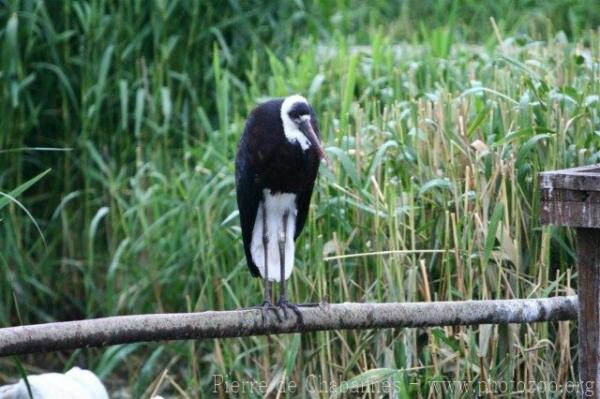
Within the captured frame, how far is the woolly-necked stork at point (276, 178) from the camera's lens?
332 cm

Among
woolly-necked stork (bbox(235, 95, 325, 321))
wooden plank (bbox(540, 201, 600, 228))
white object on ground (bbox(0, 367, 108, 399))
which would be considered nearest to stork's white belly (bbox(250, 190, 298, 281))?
woolly-necked stork (bbox(235, 95, 325, 321))

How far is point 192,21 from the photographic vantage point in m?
5.66

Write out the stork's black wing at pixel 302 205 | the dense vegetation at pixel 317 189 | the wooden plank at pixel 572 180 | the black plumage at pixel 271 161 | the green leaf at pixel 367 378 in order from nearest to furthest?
the wooden plank at pixel 572 180, the green leaf at pixel 367 378, the black plumage at pixel 271 161, the stork's black wing at pixel 302 205, the dense vegetation at pixel 317 189

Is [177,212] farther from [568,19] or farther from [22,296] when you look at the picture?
[568,19]

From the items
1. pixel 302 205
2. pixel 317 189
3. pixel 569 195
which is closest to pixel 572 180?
pixel 569 195

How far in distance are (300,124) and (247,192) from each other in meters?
0.25

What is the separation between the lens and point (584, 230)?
2885 mm

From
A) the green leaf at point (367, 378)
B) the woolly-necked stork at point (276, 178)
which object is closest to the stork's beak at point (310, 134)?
the woolly-necked stork at point (276, 178)

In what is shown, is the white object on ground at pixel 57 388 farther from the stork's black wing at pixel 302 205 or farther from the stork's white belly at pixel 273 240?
the stork's black wing at pixel 302 205

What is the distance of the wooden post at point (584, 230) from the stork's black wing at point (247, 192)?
0.86m

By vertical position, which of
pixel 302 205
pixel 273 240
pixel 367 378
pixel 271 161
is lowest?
pixel 367 378

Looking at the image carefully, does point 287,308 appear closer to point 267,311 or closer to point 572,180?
point 267,311

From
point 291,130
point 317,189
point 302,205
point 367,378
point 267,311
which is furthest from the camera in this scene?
point 317,189

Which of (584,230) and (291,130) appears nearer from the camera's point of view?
(584,230)
